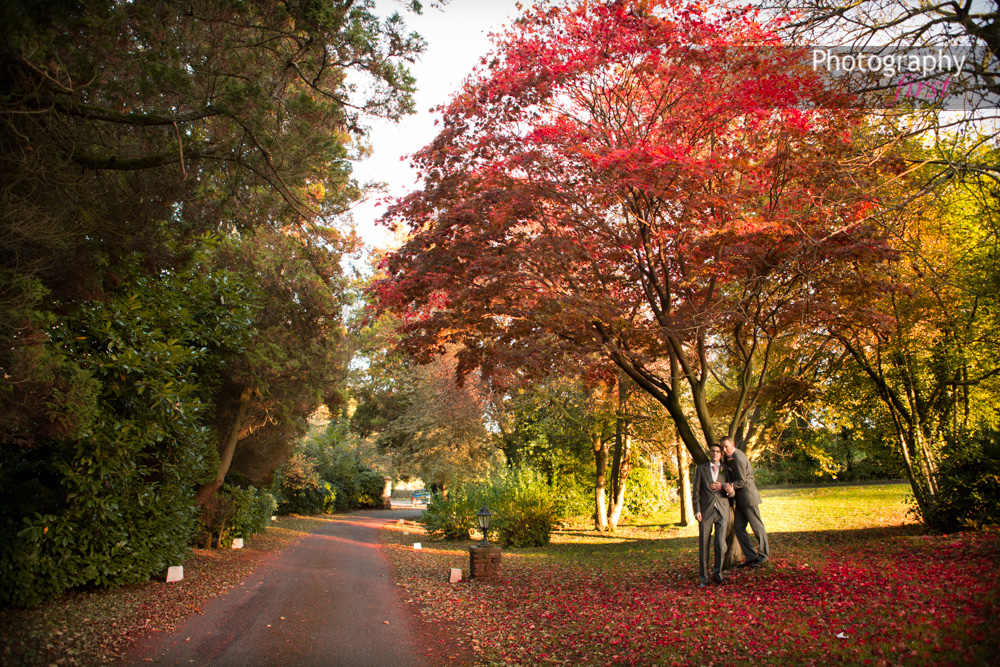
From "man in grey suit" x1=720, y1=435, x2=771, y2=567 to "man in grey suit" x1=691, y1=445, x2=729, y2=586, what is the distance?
15 centimetres

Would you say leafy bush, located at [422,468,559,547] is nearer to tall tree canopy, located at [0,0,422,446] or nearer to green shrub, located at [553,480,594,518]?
green shrub, located at [553,480,594,518]

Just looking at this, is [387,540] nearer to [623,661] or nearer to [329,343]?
[329,343]

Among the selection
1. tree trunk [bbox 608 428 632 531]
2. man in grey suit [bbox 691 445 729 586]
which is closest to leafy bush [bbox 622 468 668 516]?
tree trunk [bbox 608 428 632 531]

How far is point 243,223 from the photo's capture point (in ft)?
28.2

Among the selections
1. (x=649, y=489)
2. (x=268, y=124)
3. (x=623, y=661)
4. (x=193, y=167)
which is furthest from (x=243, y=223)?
(x=649, y=489)

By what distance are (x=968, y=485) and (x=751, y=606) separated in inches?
229

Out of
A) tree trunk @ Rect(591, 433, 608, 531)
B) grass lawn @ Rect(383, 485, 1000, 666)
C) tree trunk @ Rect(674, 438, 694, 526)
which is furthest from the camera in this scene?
tree trunk @ Rect(674, 438, 694, 526)

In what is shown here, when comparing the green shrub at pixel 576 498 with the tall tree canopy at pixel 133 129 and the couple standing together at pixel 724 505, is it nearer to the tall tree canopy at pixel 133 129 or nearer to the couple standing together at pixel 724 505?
the couple standing together at pixel 724 505

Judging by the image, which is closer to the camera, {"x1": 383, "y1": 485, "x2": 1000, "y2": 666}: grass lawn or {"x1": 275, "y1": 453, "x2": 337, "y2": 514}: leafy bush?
{"x1": 383, "y1": 485, "x2": 1000, "y2": 666}: grass lawn

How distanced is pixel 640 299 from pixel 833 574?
5151 mm

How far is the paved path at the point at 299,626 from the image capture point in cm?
581

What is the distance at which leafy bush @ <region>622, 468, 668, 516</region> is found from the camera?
73.2 ft

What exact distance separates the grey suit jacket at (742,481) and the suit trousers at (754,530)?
0.08 m

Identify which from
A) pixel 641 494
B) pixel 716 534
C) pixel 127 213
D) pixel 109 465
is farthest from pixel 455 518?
pixel 127 213
